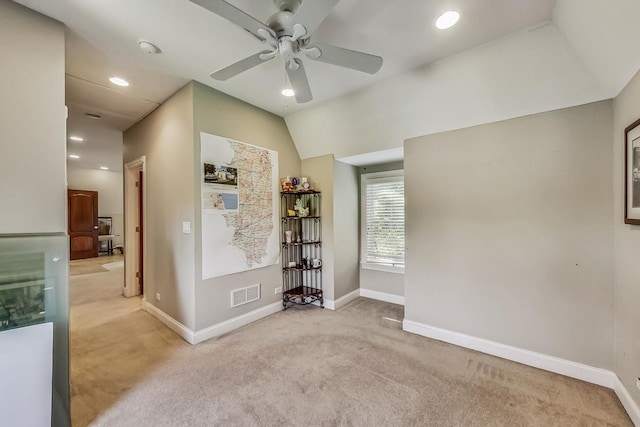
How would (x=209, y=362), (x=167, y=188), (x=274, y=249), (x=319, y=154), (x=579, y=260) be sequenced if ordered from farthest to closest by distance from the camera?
(x=319, y=154), (x=274, y=249), (x=167, y=188), (x=209, y=362), (x=579, y=260)

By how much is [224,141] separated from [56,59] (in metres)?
1.42

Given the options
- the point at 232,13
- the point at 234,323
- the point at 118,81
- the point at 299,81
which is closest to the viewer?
the point at 232,13

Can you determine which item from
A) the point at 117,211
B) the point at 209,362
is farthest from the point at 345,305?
the point at 117,211

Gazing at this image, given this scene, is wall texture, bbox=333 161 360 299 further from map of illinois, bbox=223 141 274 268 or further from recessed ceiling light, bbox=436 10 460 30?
recessed ceiling light, bbox=436 10 460 30

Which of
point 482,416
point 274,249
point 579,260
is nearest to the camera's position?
point 482,416

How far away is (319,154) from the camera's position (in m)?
3.87

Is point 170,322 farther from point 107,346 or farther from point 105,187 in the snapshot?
point 105,187

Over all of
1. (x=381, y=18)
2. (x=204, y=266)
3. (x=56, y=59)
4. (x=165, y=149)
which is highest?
(x=381, y=18)

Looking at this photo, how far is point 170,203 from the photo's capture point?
3.10 meters

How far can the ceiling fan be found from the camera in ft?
4.33

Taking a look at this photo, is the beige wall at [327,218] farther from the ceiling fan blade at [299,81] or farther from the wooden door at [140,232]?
the wooden door at [140,232]

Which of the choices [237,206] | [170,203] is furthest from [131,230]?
[237,206]

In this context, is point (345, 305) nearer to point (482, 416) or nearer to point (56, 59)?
point (482, 416)

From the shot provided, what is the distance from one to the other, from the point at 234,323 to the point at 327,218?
1.83m
